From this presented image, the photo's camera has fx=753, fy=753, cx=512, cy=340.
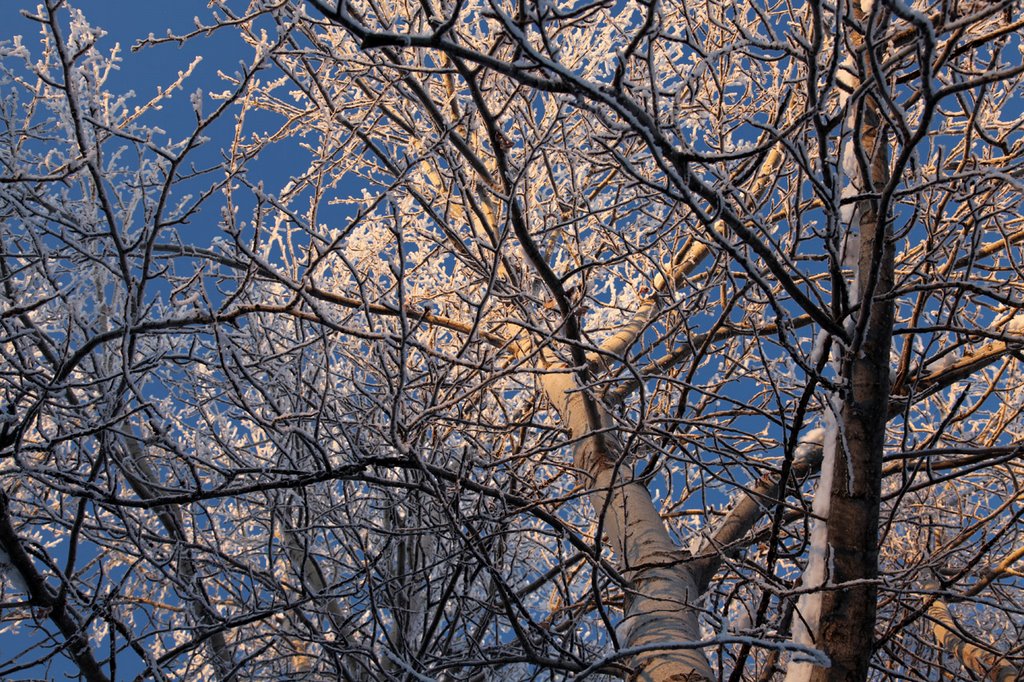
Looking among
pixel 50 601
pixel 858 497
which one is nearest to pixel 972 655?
pixel 858 497

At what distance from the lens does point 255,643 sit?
522cm

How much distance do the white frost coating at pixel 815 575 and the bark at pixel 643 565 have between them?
0.27 meters

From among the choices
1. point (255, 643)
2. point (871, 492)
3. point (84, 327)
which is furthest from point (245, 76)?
point (255, 643)

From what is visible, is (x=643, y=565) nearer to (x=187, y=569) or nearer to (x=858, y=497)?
(x=858, y=497)

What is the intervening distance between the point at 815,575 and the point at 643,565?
0.78 meters

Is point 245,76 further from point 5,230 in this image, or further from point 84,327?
point 5,230

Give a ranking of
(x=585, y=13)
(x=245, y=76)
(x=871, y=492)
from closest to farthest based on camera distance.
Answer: (x=585, y=13) → (x=871, y=492) → (x=245, y=76)

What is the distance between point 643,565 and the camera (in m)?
2.60

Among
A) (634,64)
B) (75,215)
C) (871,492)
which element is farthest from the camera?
(634,64)

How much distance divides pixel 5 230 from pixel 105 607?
1433 mm

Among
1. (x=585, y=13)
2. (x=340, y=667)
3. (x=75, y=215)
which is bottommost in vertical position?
(x=340, y=667)

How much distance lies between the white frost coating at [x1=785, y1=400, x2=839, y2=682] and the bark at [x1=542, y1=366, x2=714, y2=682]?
0.27m

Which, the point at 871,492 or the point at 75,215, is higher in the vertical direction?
the point at 75,215

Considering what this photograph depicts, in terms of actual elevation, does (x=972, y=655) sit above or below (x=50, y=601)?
above
